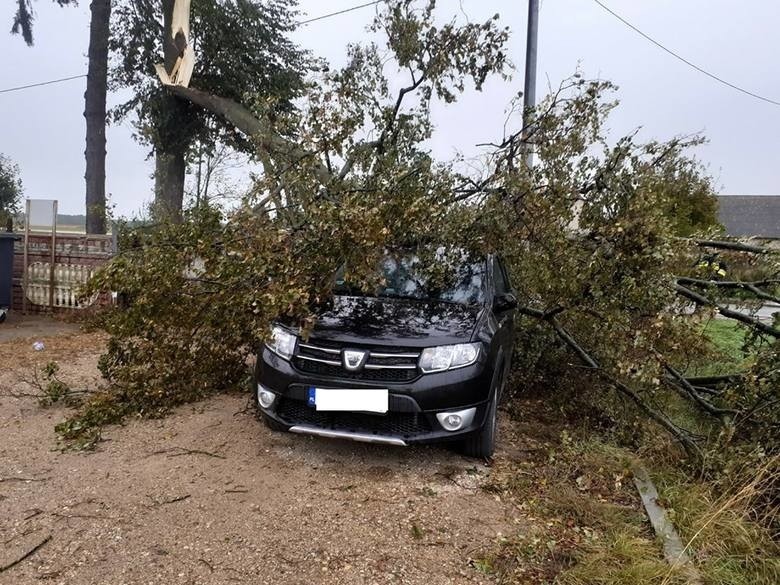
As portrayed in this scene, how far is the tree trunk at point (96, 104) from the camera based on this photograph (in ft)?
42.5

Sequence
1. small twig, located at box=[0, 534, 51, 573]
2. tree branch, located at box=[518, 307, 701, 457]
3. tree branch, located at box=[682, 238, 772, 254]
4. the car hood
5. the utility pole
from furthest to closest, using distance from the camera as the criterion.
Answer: the utility pole
tree branch, located at box=[682, 238, 772, 254]
tree branch, located at box=[518, 307, 701, 457]
the car hood
small twig, located at box=[0, 534, 51, 573]

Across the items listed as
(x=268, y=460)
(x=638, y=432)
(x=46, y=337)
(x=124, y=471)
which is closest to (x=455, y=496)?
(x=268, y=460)

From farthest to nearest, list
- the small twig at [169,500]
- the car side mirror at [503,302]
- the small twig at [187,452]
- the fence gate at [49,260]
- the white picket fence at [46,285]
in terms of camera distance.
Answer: the white picket fence at [46,285] < the fence gate at [49,260] < the car side mirror at [503,302] < the small twig at [187,452] < the small twig at [169,500]

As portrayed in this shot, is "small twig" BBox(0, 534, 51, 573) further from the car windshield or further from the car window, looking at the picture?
the car window

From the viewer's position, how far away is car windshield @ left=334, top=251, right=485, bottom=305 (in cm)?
418

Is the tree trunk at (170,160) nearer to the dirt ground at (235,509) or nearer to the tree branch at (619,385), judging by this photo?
the dirt ground at (235,509)

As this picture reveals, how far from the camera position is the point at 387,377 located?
11.3 ft

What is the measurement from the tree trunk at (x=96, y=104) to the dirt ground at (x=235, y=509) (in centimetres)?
1008

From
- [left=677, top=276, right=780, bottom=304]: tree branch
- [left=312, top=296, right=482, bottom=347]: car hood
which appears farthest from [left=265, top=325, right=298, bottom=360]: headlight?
[left=677, top=276, right=780, bottom=304]: tree branch

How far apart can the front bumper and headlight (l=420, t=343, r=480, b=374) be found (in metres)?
0.04

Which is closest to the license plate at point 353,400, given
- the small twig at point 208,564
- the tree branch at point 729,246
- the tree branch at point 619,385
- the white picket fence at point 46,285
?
the small twig at point 208,564

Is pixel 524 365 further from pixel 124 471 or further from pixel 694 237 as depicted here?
pixel 124 471

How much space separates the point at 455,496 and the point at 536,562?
0.72 m

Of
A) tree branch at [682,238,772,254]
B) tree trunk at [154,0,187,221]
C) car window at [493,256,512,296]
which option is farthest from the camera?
tree trunk at [154,0,187,221]
